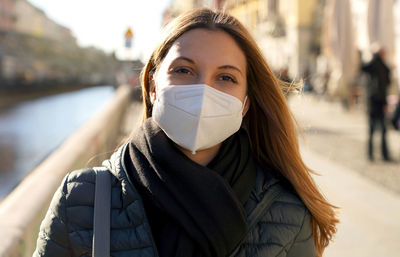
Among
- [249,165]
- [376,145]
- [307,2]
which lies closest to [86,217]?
[249,165]

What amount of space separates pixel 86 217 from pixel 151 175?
9.0 inches

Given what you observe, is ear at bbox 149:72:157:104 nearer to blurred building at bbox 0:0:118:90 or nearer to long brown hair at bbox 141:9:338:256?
long brown hair at bbox 141:9:338:256

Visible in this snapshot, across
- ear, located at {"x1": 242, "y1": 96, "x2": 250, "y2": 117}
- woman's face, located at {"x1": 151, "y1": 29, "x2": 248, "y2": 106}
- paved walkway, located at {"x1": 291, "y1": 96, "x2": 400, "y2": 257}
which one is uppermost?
woman's face, located at {"x1": 151, "y1": 29, "x2": 248, "y2": 106}

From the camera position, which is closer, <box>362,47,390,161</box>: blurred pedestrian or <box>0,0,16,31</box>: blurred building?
<box>362,47,390,161</box>: blurred pedestrian

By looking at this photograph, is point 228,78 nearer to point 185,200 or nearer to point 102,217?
point 185,200

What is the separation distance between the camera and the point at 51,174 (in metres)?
3.19

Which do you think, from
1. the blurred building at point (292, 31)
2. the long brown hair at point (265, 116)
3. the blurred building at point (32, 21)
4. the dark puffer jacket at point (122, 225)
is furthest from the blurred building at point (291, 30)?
the blurred building at point (32, 21)

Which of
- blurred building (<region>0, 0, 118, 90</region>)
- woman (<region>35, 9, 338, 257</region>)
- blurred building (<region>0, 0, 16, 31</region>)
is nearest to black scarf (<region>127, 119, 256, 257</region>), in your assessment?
woman (<region>35, 9, 338, 257</region>)

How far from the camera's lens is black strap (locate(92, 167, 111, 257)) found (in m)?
1.35

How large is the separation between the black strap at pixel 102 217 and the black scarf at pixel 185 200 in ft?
0.33

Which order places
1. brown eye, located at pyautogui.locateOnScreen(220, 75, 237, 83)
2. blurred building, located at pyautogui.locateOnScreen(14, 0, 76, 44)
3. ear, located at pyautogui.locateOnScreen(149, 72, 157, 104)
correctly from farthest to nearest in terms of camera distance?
1. blurred building, located at pyautogui.locateOnScreen(14, 0, 76, 44)
2. ear, located at pyautogui.locateOnScreen(149, 72, 157, 104)
3. brown eye, located at pyautogui.locateOnScreen(220, 75, 237, 83)

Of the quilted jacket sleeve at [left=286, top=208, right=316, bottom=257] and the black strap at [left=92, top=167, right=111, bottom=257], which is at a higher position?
the black strap at [left=92, top=167, right=111, bottom=257]

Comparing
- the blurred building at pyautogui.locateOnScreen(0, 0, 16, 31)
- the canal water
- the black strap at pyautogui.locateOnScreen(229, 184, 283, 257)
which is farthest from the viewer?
the blurred building at pyautogui.locateOnScreen(0, 0, 16, 31)

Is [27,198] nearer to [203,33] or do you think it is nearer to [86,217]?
[86,217]
